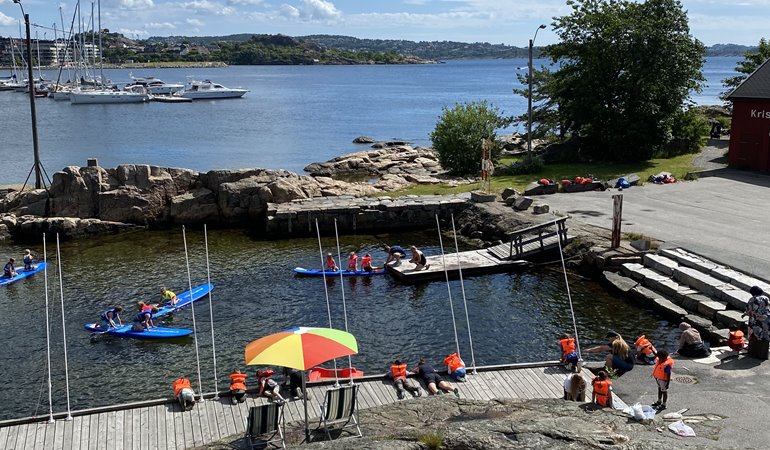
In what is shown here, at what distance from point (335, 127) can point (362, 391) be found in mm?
86325

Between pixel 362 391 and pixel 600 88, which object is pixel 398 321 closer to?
pixel 362 391

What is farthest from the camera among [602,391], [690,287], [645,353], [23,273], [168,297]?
[23,273]

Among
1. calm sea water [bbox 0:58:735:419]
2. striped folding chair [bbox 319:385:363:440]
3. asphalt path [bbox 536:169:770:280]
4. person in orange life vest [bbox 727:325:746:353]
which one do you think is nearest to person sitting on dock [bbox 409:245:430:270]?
calm sea water [bbox 0:58:735:419]

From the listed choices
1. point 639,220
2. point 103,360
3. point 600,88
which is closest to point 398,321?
point 103,360

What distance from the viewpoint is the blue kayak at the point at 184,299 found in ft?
90.7

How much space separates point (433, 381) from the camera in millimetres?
19219

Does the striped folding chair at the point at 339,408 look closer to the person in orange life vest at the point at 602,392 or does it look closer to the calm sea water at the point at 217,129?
the person in orange life vest at the point at 602,392

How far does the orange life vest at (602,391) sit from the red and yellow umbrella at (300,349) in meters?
5.53

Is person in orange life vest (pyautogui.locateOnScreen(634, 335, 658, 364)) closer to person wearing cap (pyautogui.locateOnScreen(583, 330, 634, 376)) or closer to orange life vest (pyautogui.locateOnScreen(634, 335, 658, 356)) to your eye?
orange life vest (pyautogui.locateOnScreen(634, 335, 658, 356))

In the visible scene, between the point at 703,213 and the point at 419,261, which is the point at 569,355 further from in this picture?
the point at 703,213

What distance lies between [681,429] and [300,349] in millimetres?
7651

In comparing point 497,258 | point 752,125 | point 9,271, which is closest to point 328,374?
point 497,258

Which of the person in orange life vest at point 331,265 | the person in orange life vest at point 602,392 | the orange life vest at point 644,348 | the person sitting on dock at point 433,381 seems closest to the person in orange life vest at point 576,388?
the person in orange life vest at point 602,392

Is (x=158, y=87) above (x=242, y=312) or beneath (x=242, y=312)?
above
